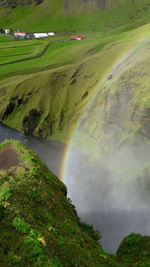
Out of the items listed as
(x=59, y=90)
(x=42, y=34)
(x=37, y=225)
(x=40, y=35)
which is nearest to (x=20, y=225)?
(x=37, y=225)

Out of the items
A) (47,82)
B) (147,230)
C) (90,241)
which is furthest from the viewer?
(47,82)

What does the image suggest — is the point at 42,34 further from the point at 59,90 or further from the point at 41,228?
the point at 41,228

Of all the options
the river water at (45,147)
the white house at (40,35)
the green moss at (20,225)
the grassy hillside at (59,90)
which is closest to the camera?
the green moss at (20,225)

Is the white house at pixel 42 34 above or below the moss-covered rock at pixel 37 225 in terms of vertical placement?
above

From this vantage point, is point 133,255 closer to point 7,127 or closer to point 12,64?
point 7,127

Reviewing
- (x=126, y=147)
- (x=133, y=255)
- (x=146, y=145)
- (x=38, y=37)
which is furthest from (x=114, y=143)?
(x=38, y=37)

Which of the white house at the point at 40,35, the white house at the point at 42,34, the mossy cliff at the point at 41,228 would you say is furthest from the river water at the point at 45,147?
the white house at the point at 42,34

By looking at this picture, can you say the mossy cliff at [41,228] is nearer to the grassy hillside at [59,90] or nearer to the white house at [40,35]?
the grassy hillside at [59,90]
